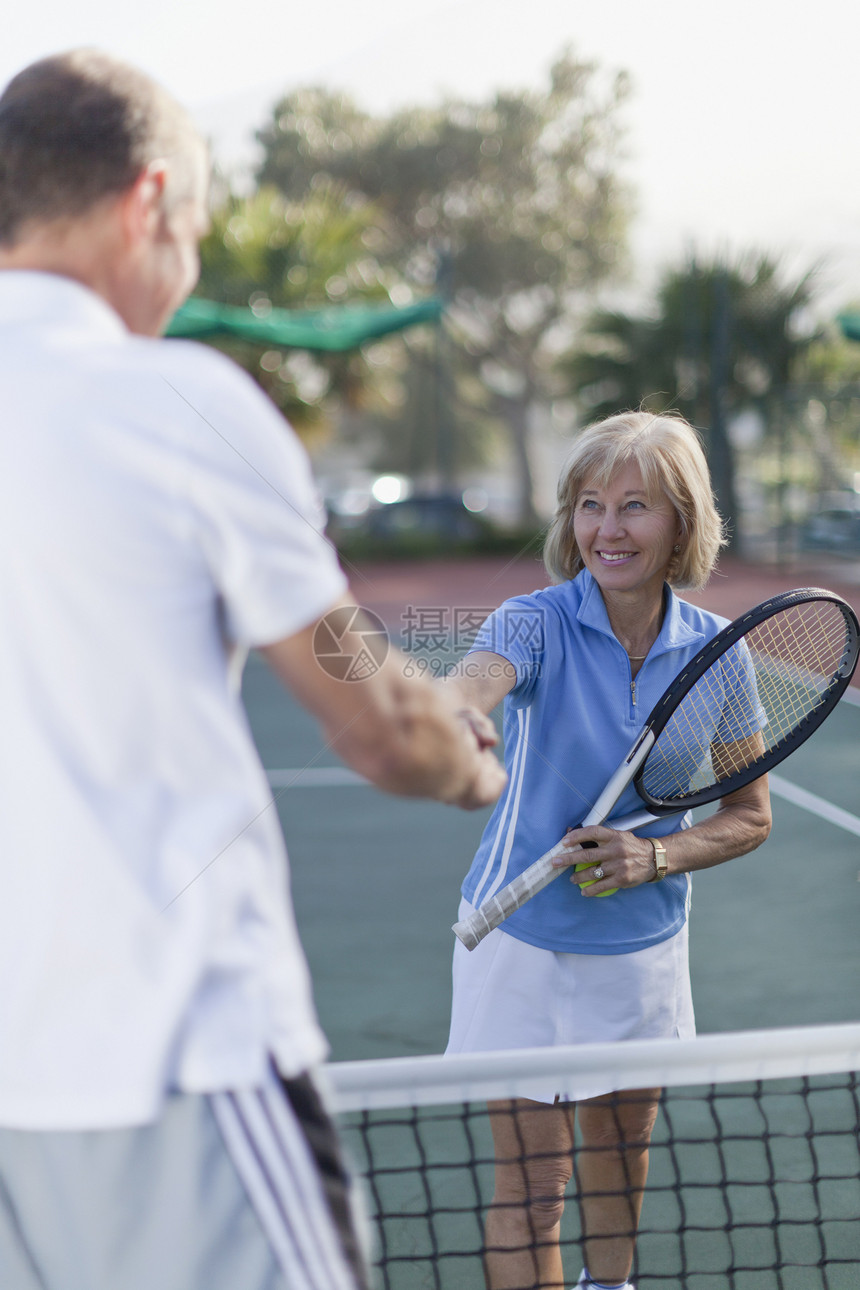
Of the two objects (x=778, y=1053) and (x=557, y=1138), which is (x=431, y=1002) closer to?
(x=557, y=1138)

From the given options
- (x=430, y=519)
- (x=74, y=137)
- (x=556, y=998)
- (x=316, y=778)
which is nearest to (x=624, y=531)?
(x=556, y=998)

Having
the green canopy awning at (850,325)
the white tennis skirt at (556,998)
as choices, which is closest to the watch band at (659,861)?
the white tennis skirt at (556,998)

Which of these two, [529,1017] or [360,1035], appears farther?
[360,1035]

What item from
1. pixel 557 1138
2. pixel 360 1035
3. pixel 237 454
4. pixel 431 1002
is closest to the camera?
pixel 237 454

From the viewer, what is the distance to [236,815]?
77 centimetres

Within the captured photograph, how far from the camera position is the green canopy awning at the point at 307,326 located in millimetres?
9984

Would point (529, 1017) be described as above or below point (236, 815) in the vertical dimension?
below

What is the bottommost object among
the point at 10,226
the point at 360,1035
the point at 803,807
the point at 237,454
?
the point at 803,807

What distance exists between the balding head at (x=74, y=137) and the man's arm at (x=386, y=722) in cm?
31

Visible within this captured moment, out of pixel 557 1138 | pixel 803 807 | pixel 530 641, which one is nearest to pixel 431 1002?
pixel 557 1138

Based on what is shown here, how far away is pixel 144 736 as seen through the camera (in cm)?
74

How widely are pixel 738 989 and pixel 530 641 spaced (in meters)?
1.89

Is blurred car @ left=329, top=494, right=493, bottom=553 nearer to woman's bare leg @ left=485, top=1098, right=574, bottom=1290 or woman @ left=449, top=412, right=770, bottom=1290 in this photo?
woman @ left=449, top=412, right=770, bottom=1290

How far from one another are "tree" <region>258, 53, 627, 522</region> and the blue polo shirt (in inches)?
718
